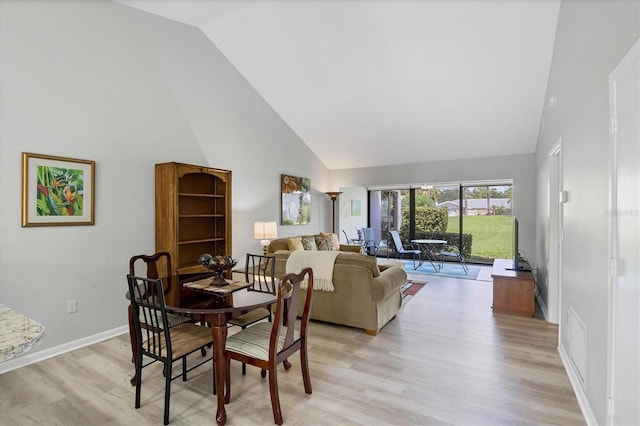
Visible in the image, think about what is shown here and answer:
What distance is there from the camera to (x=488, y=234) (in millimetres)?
7398

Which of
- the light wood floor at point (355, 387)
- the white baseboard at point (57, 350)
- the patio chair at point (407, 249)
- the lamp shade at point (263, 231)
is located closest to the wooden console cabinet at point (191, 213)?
the lamp shade at point (263, 231)

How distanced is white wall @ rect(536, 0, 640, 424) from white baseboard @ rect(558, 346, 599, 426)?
0.14ft

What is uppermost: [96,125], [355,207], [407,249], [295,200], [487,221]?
[96,125]

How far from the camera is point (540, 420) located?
207 centimetres

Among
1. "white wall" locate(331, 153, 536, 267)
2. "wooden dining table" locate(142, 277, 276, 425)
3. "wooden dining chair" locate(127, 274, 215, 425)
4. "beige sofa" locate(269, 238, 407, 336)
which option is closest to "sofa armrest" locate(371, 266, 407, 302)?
"beige sofa" locate(269, 238, 407, 336)

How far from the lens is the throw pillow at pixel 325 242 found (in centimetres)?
634

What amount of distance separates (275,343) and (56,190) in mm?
2727

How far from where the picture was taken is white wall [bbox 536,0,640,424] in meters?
1.82

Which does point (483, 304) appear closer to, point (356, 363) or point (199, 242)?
point (356, 363)

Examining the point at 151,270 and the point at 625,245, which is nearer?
the point at 625,245

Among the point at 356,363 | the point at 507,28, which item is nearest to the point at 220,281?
the point at 356,363

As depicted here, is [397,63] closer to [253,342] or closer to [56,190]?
[253,342]

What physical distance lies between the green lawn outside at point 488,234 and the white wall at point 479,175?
66 cm

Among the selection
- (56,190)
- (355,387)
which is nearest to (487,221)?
(355,387)
